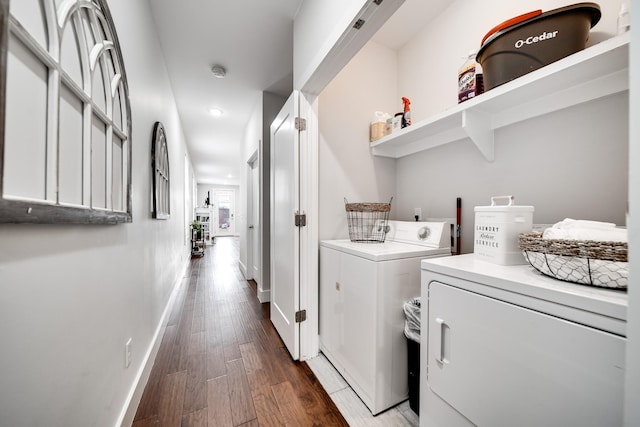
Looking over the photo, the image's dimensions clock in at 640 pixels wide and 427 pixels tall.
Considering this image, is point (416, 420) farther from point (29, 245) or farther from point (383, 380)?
point (29, 245)


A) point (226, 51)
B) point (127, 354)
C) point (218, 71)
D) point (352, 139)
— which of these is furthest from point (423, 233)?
point (218, 71)

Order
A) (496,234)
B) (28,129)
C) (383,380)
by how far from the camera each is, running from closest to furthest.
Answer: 1. (28,129)
2. (496,234)
3. (383,380)

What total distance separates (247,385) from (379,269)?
1129 mm

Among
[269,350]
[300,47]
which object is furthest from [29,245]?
[300,47]

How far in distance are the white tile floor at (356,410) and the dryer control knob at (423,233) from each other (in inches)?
37.2

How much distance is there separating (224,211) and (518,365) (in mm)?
11976

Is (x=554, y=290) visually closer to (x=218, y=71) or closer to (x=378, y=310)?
(x=378, y=310)

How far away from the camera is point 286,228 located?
1.89 m

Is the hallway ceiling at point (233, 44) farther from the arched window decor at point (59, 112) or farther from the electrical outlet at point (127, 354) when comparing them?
the electrical outlet at point (127, 354)

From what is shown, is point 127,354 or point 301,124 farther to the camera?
point 301,124

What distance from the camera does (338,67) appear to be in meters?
1.41

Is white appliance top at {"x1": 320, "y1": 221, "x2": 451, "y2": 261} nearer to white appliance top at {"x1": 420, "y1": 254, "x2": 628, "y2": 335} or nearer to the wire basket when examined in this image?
the wire basket

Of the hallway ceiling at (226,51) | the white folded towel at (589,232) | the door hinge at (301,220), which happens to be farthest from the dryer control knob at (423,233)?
the hallway ceiling at (226,51)

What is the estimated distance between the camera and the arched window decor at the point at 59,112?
1.68ft
